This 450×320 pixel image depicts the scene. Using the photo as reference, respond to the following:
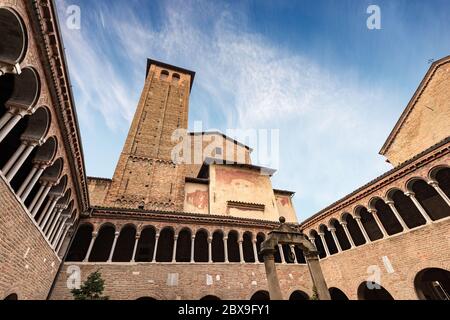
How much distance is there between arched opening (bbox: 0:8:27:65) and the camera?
4738 mm

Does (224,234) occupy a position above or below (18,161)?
above

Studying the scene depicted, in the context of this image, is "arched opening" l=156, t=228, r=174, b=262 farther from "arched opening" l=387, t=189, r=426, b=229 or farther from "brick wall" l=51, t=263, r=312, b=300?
"arched opening" l=387, t=189, r=426, b=229

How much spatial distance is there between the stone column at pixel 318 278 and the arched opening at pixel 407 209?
7.23 metres

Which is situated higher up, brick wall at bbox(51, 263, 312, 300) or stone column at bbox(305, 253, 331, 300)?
brick wall at bbox(51, 263, 312, 300)

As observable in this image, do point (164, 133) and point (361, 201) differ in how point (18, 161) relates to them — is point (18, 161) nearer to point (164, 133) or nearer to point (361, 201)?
point (361, 201)

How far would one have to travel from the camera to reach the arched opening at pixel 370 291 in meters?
11.5

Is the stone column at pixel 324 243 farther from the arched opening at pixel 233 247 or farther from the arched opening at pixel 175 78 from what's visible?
the arched opening at pixel 175 78

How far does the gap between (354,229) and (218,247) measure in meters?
8.96

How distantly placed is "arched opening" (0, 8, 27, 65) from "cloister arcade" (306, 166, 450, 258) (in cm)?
1535

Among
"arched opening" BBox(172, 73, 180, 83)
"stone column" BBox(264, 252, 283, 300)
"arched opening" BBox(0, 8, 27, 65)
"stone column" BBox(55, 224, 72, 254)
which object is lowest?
"stone column" BBox(264, 252, 283, 300)

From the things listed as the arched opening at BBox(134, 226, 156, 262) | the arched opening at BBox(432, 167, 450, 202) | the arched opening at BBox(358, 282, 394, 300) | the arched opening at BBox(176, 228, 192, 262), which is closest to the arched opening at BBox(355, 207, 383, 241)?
the arched opening at BBox(358, 282, 394, 300)

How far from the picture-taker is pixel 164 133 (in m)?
23.4
